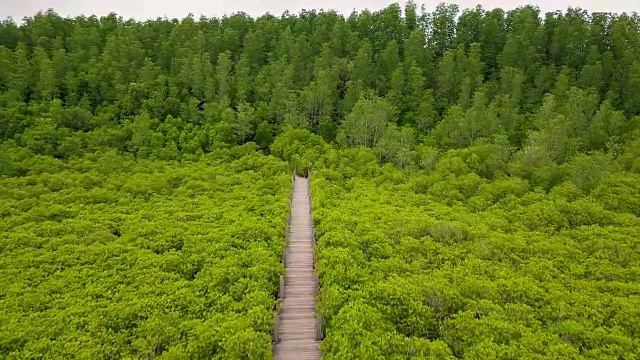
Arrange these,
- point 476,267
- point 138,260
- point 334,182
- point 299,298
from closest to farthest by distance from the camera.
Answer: point 299,298 → point 476,267 → point 138,260 → point 334,182

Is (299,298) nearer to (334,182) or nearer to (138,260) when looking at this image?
(138,260)

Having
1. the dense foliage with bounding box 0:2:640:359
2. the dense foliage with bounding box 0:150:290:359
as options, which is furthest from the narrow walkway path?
the dense foliage with bounding box 0:2:640:359

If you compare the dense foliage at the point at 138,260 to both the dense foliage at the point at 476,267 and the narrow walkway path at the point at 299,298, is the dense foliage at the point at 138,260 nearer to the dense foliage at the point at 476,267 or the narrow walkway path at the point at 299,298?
the narrow walkway path at the point at 299,298

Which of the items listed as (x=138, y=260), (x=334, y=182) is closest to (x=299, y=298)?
(x=138, y=260)

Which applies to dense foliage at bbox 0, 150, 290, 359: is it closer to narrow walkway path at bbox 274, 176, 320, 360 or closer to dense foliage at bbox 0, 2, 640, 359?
dense foliage at bbox 0, 2, 640, 359

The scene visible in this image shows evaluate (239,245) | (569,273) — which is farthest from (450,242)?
(239,245)

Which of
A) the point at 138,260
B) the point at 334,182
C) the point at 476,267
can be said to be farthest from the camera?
the point at 334,182

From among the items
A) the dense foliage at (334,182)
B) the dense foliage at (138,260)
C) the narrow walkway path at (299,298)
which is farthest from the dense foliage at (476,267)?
the dense foliage at (138,260)
